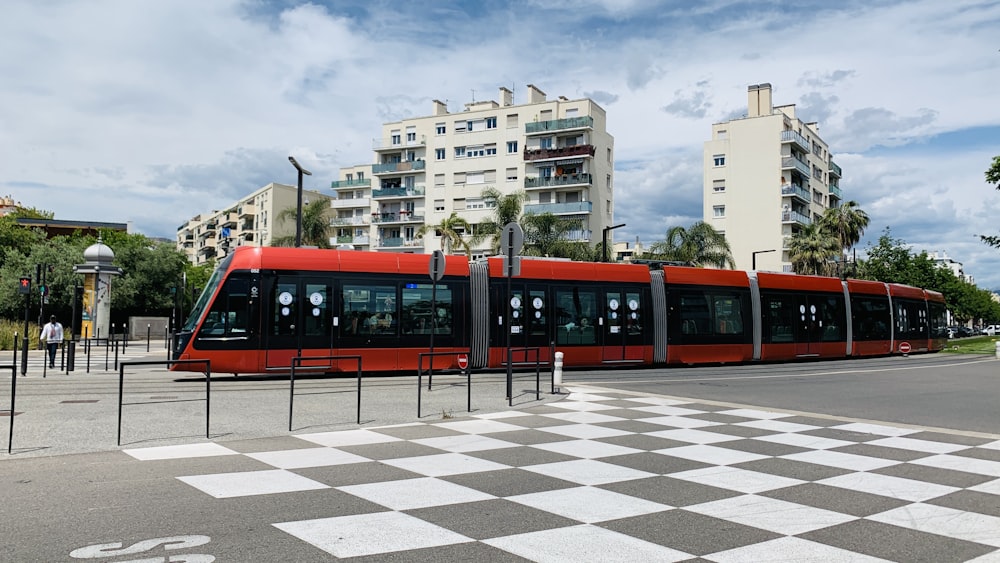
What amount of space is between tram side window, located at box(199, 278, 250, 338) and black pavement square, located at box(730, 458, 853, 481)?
12.3m

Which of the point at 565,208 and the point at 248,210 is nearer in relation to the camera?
the point at 565,208

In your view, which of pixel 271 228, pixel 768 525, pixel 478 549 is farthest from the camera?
pixel 271 228

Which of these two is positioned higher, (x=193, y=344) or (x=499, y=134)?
(x=499, y=134)

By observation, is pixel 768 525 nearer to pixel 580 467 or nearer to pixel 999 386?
pixel 580 467

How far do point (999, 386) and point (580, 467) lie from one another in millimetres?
14908

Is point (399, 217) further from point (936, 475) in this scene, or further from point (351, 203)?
A: point (936, 475)

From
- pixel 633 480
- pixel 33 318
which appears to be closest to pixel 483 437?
pixel 633 480

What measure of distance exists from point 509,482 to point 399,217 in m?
68.4

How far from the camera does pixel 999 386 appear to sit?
57.1 ft

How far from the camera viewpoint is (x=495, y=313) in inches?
775

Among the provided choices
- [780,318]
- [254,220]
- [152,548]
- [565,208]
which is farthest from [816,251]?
[254,220]

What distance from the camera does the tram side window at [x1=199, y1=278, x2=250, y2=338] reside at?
16.5 meters

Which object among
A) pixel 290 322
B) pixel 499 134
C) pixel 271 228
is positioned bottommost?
pixel 290 322

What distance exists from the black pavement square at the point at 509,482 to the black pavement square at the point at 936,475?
3210 millimetres
